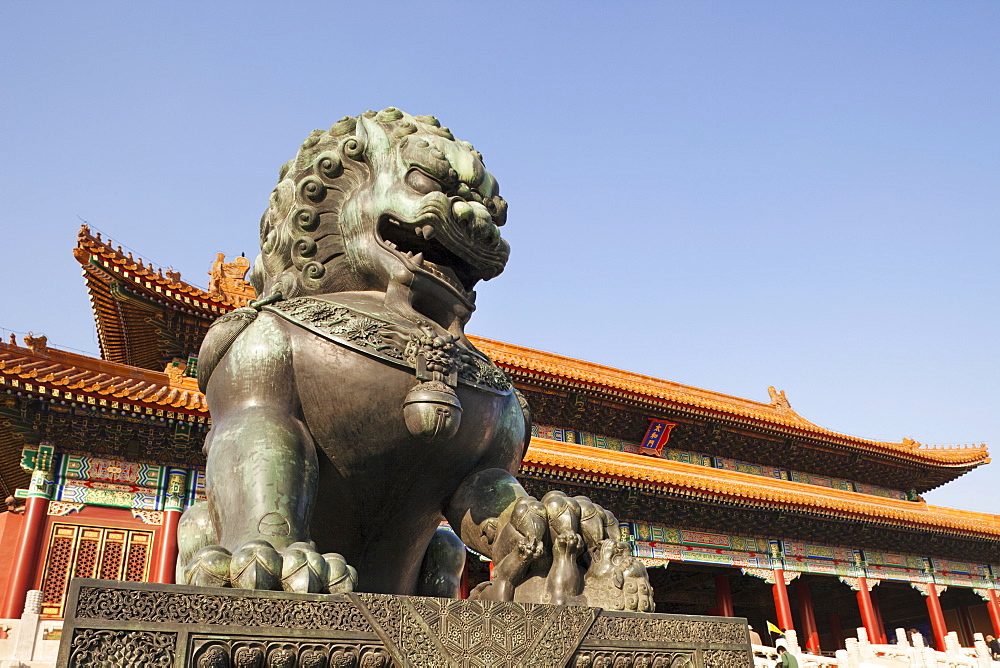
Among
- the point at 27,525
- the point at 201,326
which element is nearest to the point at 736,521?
the point at 201,326

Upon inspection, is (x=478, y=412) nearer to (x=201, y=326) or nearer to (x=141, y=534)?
(x=141, y=534)

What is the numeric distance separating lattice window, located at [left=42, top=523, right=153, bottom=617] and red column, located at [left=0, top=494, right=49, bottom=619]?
0.14m

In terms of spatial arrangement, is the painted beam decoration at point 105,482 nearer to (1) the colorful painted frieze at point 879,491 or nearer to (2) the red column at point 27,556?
(2) the red column at point 27,556

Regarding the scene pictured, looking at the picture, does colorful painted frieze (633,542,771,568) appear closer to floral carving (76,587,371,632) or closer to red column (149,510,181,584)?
red column (149,510,181,584)

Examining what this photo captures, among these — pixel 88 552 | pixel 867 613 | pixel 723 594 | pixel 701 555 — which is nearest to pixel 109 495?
pixel 88 552

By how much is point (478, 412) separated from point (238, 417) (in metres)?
0.63

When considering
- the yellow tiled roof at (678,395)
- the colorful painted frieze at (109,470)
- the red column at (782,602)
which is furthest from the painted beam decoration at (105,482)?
the red column at (782,602)

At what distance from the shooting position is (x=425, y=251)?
2.21 m

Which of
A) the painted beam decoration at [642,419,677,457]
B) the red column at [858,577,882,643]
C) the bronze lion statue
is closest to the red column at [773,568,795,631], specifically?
the red column at [858,577,882,643]

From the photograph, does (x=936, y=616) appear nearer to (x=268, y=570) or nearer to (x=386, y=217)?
(x=386, y=217)

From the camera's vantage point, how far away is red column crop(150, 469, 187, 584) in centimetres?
884

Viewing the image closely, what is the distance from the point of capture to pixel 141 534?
8945mm

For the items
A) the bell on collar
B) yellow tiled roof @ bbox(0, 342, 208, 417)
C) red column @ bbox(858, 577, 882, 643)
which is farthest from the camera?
red column @ bbox(858, 577, 882, 643)

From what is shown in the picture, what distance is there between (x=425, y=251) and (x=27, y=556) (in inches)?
320
